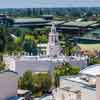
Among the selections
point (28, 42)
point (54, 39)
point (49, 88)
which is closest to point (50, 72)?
point (49, 88)

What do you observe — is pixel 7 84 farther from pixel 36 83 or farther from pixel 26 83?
pixel 36 83

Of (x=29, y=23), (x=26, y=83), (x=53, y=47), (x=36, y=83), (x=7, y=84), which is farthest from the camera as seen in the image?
(x=29, y=23)

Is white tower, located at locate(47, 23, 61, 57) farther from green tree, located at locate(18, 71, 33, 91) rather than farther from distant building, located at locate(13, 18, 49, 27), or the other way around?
distant building, located at locate(13, 18, 49, 27)

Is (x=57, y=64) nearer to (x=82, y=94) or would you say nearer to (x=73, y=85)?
(x=73, y=85)

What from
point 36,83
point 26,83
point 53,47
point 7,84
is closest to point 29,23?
point 53,47

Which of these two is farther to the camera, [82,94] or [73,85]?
[73,85]

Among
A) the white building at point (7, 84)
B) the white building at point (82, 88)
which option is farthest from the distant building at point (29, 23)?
the white building at point (7, 84)
